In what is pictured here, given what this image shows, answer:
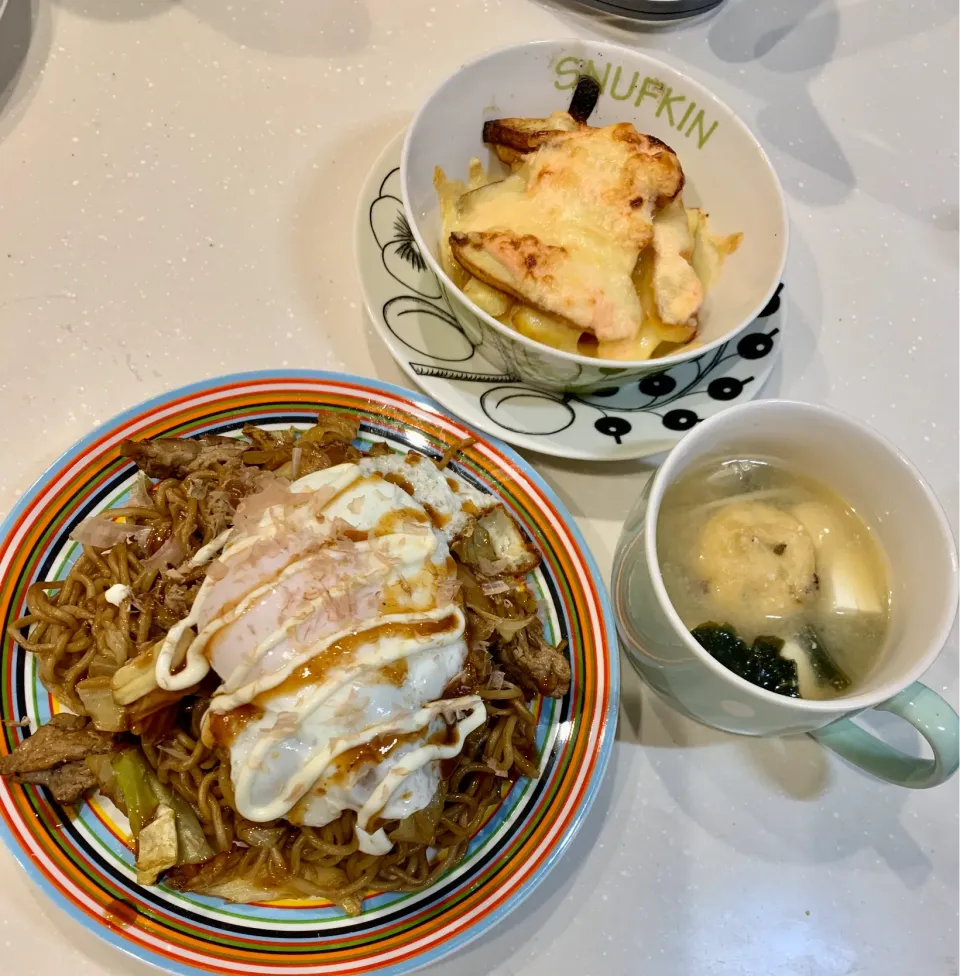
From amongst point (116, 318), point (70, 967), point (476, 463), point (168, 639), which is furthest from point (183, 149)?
point (70, 967)

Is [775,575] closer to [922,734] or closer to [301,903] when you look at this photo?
[922,734]

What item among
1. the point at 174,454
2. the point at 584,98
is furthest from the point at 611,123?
the point at 174,454

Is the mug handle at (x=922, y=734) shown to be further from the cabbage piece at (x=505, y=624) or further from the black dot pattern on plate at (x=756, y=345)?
the black dot pattern on plate at (x=756, y=345)

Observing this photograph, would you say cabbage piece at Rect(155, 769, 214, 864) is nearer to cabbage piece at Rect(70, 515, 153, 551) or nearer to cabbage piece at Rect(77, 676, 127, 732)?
cabbage piece at Rect(77, 676, 127, 732)

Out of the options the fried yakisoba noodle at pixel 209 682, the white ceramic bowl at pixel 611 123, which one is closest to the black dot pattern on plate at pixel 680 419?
the white ceramic bowl at pixel 611 123

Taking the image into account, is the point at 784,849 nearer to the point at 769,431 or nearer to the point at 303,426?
the point at 769,431

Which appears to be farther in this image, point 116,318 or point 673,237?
point 116,318
